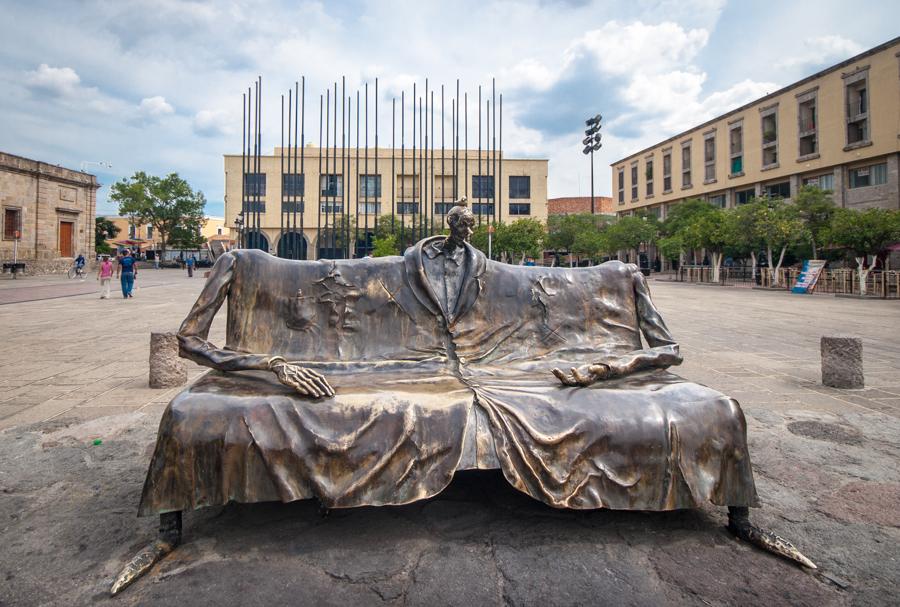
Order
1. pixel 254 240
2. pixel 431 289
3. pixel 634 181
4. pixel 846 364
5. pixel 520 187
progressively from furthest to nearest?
1. pixel 634 181
2. pixel 520 187
3. pixel 254 240
4. pixel 846 364
5. pixel 431 289

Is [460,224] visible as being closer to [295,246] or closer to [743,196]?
[295,246]

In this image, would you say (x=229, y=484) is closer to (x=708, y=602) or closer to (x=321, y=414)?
(x=321, y=414)

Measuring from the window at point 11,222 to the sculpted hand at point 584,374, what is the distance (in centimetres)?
3845

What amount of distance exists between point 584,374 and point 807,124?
39082 millimetres

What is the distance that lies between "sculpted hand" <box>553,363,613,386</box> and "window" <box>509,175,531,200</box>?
136ft

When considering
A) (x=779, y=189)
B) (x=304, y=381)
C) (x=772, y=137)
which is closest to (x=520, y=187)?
(x=772, y=137)

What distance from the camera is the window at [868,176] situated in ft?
91.0

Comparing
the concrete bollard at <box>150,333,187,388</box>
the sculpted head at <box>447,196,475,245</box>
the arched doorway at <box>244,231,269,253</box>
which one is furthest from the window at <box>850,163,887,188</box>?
the concrete bollard at <box>150,333,187,388</box>

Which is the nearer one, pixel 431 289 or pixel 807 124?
pixel 431 289

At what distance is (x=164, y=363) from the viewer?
4.71 metres

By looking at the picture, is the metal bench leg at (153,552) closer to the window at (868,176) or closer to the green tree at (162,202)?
the window at (868,176)

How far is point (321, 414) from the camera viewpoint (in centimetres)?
205

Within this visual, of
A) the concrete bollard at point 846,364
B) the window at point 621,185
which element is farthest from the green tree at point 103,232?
the concrete bollard at point 846,364

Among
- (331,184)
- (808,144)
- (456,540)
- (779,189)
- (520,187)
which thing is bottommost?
(456,540)
